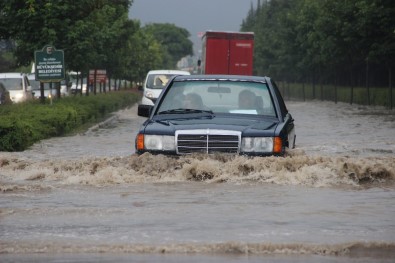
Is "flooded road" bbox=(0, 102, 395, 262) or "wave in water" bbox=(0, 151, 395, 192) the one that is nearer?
"flooded road" bbox=(0, 102, 395, 262)

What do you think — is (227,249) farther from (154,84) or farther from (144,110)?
(154,84)

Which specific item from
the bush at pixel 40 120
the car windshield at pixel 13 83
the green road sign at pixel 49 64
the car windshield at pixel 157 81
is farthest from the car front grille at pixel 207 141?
the car windshield at pixel 13 83

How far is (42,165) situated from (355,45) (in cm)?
3505

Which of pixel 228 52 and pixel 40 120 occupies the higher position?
pixel 228 52

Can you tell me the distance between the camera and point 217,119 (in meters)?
12.5

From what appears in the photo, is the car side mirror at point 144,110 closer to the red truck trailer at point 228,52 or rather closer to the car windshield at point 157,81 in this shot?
the car windshield at point 157,81

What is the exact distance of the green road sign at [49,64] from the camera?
2817 cm

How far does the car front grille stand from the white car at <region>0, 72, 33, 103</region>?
28.4 m

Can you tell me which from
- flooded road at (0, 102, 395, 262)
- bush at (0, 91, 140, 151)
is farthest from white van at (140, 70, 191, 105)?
flooded road at (0, 102, 395, 262)

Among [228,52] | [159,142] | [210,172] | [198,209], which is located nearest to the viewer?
[198,209]

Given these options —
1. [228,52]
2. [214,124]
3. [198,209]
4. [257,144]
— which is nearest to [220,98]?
[214,124]

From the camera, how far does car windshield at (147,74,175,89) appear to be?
109 feet

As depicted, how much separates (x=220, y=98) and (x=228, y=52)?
28.2 m

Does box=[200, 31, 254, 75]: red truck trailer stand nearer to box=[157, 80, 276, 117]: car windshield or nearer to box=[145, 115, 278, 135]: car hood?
box=[157, 80, 276, 117]: car windshield
